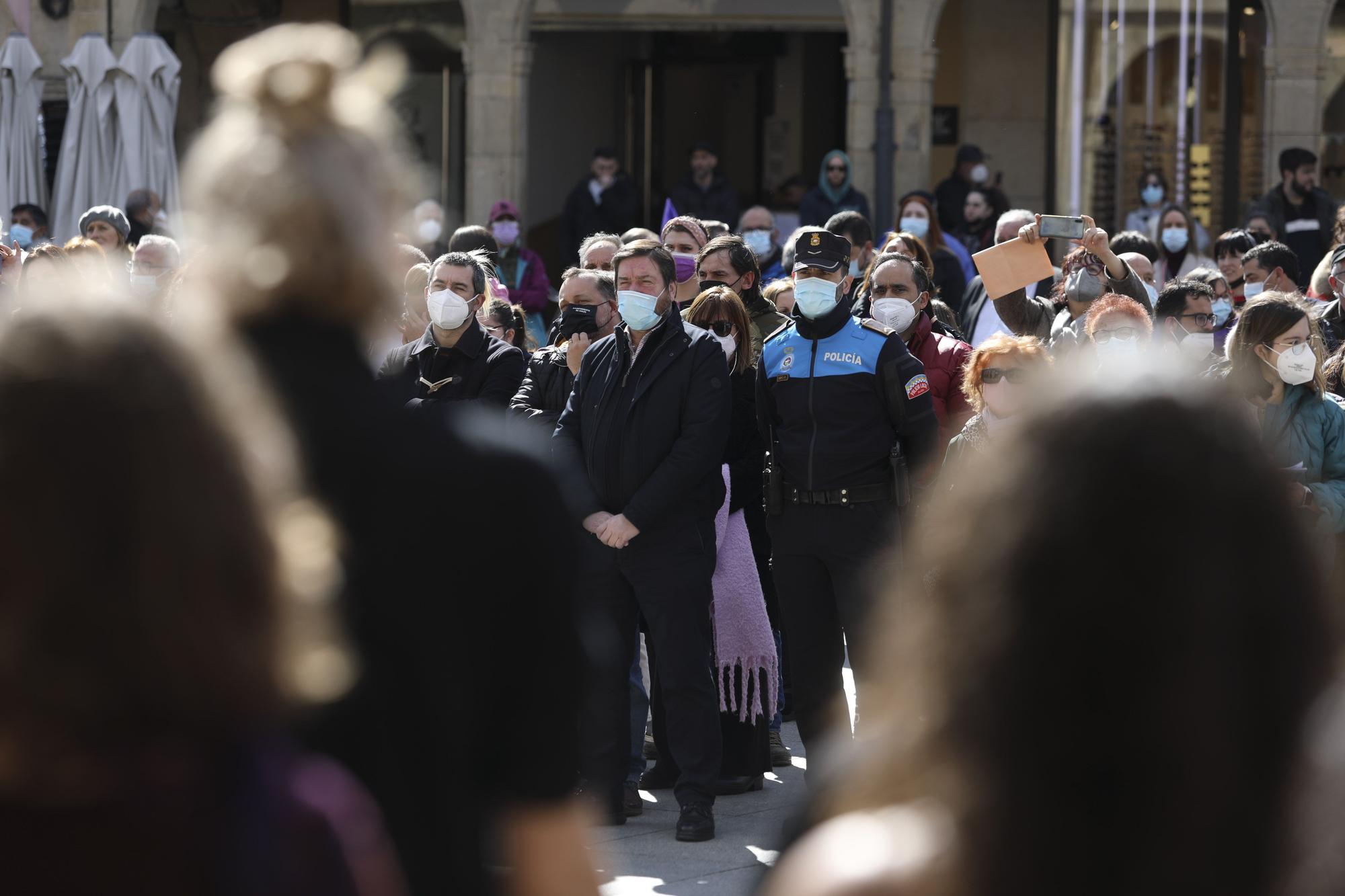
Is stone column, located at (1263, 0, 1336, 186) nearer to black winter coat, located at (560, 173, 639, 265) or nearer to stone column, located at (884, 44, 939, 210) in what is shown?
Answer: stone column, located at (884, 44, 939, 210)

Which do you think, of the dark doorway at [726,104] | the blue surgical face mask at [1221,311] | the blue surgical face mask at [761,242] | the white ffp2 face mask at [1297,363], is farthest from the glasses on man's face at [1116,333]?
the dark doorway at [726,104]

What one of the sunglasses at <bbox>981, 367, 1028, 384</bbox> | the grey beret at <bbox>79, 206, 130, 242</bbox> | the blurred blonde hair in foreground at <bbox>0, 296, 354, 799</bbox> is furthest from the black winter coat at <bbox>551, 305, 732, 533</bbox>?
the grey beret at <bbox>79, 206, 130, 242</bbox>

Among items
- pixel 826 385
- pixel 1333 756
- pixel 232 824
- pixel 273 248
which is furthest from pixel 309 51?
pixel 826 385

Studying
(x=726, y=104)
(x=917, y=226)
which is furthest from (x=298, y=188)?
(x=726, y=104)

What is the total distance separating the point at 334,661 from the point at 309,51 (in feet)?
2.61

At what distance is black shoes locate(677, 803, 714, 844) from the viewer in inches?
246

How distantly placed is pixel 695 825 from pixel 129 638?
192 inches

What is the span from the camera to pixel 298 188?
2113 mm

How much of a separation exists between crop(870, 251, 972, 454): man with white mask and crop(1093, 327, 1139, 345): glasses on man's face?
0.69 metres

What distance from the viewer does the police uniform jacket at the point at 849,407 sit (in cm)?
636

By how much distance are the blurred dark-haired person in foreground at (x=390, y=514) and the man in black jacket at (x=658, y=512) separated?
13.3ft

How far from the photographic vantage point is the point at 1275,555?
1.40 meters

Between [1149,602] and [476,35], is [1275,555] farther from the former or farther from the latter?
[476,35]

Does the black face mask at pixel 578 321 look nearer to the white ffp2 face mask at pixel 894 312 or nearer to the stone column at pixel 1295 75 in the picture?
the white ffp2 face mask at pixel 894 312
